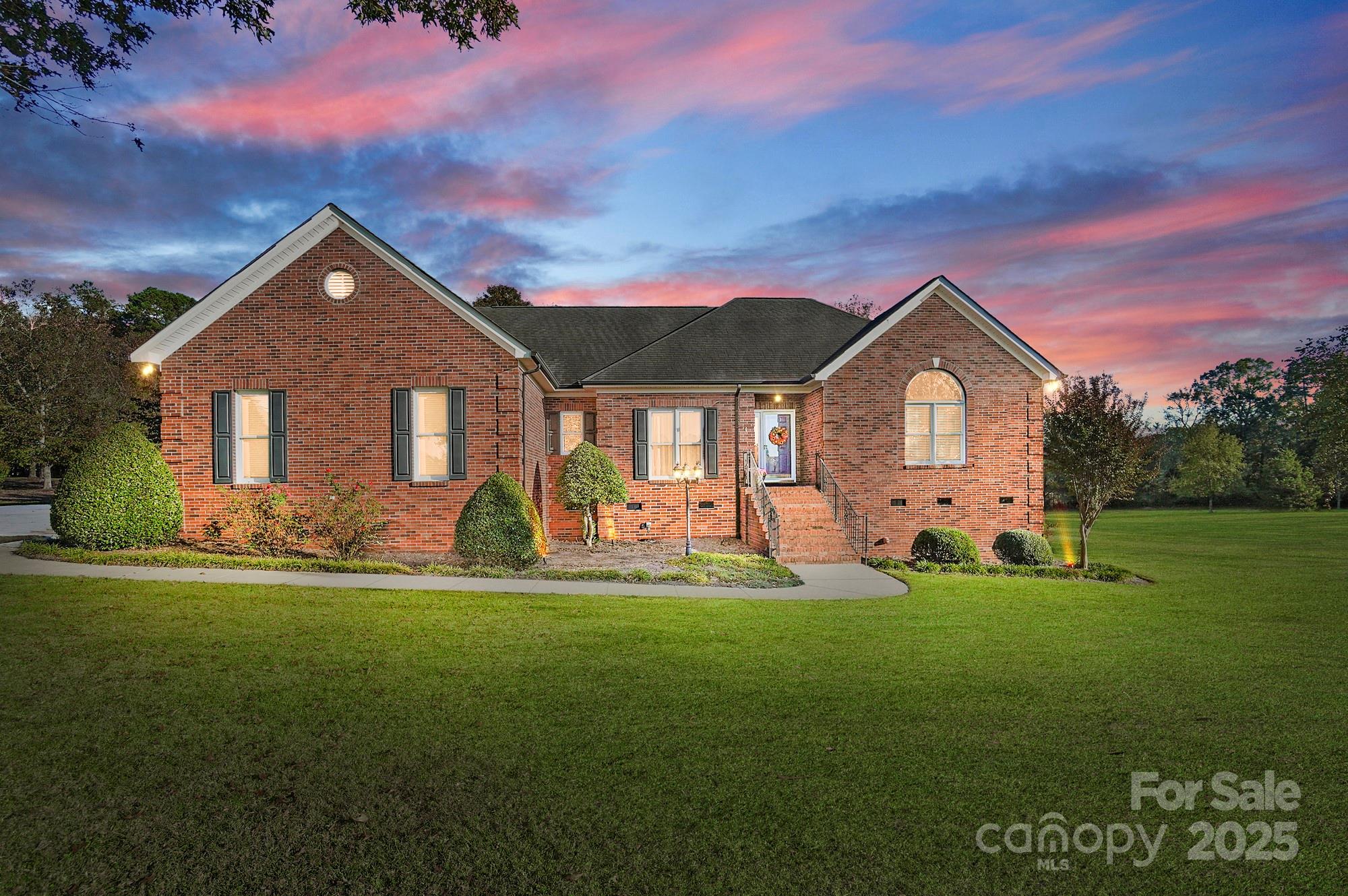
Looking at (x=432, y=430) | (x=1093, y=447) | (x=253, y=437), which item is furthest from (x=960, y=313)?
(x=253, y=437)

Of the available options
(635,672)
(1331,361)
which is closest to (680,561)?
(635,672)

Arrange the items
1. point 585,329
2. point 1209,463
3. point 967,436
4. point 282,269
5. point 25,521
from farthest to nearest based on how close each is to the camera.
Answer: point 1209,463, point 585,329, point 25,521, point 967,436, point 282,269

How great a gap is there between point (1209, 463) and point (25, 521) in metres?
59.7

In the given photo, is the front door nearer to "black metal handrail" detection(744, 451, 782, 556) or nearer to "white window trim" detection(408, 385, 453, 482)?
"black metal handrail" detection(744, 451, 782, 556)

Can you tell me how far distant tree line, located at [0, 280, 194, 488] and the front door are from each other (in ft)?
115

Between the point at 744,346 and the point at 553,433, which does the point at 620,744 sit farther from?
the point at 744,346

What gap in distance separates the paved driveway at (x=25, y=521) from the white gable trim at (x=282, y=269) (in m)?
4.81

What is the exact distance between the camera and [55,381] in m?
37.9

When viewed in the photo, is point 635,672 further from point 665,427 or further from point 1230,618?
point 665,427

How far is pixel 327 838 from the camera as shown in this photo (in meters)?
3.87

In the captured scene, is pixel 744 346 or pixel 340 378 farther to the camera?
pixel 744 346

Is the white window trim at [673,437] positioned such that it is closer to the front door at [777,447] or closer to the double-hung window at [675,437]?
the double-hung window at [675,437]

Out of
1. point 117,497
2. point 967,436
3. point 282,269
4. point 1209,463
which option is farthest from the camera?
point 1209,463

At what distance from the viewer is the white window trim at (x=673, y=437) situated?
750 inches
